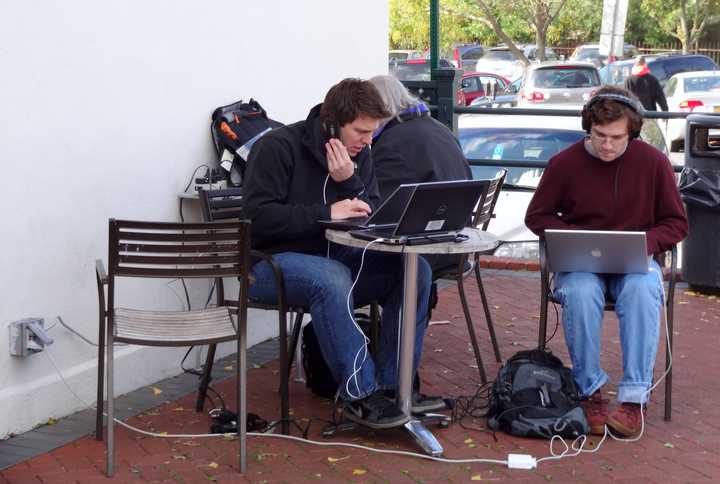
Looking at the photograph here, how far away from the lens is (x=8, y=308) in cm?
475

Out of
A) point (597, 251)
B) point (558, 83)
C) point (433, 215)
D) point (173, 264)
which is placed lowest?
point (558, 83)

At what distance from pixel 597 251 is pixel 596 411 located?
694 millimetres

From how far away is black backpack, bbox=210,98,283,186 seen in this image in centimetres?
591

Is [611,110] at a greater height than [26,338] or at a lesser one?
greater

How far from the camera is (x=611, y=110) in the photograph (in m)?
5.12

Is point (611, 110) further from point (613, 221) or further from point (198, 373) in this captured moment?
point (198, 373)

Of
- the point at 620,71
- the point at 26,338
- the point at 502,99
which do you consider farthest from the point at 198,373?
the point at 620,71

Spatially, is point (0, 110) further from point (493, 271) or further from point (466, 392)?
point (493, 271)

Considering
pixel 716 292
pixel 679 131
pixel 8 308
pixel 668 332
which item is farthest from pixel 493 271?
pixel 679 131

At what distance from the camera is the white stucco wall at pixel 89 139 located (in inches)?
186

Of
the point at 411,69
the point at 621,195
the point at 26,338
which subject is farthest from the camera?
the point at 411,69

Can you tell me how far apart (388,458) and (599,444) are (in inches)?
35.5

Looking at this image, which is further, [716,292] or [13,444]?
[716,292]

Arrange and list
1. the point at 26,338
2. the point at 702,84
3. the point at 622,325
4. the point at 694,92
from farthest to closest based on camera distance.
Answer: the point at 702,84, the point at 694,92, the point at 622,325, the point at 26,338
